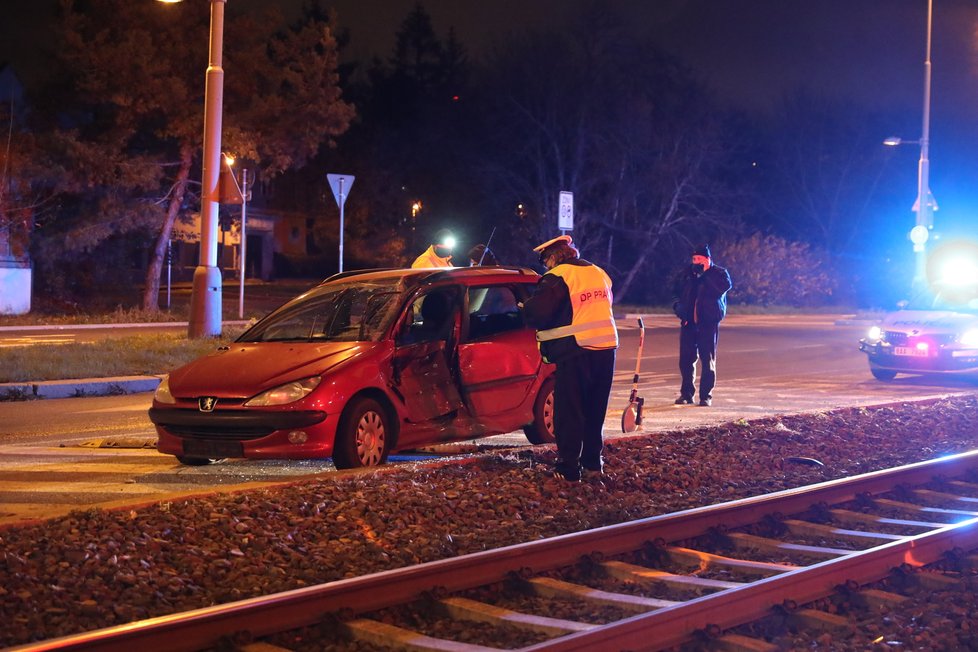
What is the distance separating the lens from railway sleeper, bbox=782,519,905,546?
7.48 m

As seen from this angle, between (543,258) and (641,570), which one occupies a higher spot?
(543,258)

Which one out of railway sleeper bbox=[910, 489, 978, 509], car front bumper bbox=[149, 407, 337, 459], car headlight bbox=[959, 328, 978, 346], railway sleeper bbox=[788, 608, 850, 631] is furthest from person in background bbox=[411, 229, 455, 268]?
railway sleeper bbox=[788, 608, 850, 631]

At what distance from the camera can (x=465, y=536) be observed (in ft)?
24.1

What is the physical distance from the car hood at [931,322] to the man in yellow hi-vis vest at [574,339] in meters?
10.2

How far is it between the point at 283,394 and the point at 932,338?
1173cm

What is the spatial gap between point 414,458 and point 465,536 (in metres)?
3.15

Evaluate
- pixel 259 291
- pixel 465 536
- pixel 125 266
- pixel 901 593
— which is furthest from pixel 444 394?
pixel 259 291

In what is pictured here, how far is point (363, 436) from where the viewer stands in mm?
9312

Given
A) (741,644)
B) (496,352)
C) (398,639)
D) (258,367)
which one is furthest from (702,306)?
(398,639)

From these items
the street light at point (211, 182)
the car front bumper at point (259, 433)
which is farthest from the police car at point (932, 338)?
the car front bumper at point (259, 433)

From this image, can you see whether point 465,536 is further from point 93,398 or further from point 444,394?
point 93,398

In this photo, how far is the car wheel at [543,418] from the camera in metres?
10.8

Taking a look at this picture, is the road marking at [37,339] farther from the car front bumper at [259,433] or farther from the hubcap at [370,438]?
the hubcap at [370,438]

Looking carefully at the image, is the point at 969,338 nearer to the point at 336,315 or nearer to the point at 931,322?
the point at 931,322
